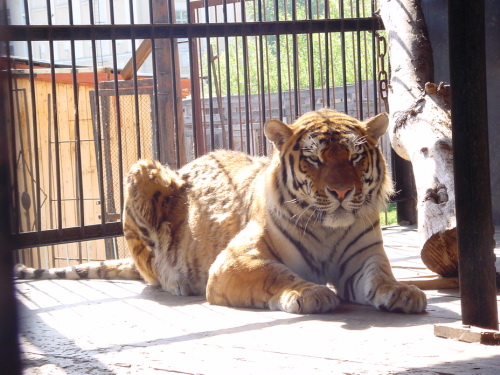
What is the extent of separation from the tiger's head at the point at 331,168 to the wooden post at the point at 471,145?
3.48 ft

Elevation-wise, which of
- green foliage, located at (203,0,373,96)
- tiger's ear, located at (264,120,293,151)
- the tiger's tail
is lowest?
the tiger's tail

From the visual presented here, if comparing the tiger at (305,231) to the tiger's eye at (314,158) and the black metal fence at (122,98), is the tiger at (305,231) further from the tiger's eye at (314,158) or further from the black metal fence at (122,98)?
the black metal fence at (122,98)

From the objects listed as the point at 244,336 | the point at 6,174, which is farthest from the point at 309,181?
the point at 6,174

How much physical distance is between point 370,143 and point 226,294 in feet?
3.46

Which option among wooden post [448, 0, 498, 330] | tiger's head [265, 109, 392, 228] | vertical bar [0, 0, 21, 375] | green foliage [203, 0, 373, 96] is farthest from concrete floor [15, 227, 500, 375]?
green foliage [203, 0, 373, 96]

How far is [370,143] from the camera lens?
3.74 meters

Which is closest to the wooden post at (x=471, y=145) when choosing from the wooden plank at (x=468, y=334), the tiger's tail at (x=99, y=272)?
the wooden plank at (x=468, y=334)

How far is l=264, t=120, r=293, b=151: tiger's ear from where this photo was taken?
378cm

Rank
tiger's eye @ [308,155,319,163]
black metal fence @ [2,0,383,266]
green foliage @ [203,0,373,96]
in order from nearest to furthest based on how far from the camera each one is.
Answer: tiger's eye @ [308,155,319,163] < black metal fence @ [2,0,383,266] < green foliage @ [203,0,373,96]

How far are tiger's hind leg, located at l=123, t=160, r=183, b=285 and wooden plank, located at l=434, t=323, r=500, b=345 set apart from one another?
2.29m

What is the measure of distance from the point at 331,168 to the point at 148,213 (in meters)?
1.54

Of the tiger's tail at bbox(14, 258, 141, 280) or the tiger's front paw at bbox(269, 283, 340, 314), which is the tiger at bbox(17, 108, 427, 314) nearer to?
the tiger's front paw at bbox(269, 283, 340, 314)

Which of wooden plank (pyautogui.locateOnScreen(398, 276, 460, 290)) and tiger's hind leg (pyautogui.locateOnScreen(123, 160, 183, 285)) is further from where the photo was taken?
tiger's hind leg (pyautogui.locateOnScreen(123, 160, 183, 285))

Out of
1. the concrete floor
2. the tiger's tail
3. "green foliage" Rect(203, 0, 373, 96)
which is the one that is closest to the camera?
the concrete floor
